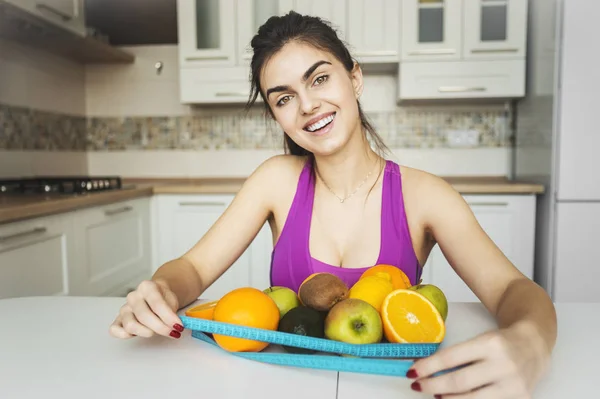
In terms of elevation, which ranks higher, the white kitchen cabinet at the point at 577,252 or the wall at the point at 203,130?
the wall at the point at 203,130

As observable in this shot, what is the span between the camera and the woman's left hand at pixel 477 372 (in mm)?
483

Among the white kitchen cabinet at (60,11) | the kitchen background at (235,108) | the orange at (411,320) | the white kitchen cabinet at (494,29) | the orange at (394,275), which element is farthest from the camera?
the white kitchen cabinet at (494,29)

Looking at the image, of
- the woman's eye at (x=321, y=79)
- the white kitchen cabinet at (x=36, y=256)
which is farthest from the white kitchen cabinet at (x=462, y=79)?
the white kitchen cabinet at (x=36, y=256)

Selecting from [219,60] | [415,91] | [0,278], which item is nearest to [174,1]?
[219,60]

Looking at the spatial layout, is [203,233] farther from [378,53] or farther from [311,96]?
[311,96]

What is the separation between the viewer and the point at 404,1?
2.62 metres

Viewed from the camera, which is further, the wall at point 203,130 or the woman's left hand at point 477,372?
the wall at point 203,130

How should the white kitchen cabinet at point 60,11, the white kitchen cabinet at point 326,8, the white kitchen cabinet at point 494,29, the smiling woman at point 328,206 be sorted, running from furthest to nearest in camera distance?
the white kitchen cabinet at point 326,8
the white kitchen cabinet at point 494,29
the white kitchen cabinet at point 60,11
the smiling woman at point 328,206

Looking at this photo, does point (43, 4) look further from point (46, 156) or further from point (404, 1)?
point (404, 1)

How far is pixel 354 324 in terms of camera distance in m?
0.58

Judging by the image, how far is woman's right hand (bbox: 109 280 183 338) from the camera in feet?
2.15

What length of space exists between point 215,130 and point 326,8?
1.03 m

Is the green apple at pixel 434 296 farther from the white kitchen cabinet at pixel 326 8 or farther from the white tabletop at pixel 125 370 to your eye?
the white kitchen cabinet at pixel 326 8

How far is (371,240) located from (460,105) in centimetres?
206
